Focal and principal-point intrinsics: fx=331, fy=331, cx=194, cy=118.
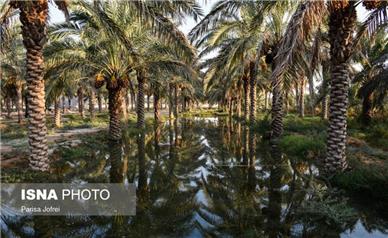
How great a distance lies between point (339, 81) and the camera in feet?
32.8

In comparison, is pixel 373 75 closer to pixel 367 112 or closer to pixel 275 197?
pixel 367 112

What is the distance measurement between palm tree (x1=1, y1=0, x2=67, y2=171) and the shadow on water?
927 mm

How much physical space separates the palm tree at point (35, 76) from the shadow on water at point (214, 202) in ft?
3.04

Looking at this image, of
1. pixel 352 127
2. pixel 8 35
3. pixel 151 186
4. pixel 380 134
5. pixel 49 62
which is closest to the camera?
pixel 151 186

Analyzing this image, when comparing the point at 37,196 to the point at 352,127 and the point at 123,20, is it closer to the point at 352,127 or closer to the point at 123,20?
the point at 123,20

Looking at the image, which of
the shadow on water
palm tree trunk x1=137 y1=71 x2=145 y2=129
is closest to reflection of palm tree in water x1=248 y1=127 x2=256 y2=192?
the shadow on water

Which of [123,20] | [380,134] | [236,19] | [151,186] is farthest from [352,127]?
[151,186]

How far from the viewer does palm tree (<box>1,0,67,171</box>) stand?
32.1 feet

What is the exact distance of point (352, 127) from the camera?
2370cm

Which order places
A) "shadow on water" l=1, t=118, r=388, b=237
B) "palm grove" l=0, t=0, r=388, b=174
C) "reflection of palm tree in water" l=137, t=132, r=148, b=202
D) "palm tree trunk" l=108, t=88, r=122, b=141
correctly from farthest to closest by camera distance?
"palm tree trunk" l=108, t=88, r=122, b=141
"palm grove" l=0, t=0, r=388, b=174
"reflection of palm tree in water" l=137, t=132, r=148, b=202
"shadow on water" l=1, t=118, r=388, b=237

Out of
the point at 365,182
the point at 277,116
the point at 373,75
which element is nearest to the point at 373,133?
the point at 373,75

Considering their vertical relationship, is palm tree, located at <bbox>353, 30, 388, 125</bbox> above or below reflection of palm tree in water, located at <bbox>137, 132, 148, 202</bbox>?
above

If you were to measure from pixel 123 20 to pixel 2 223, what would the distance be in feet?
41.7

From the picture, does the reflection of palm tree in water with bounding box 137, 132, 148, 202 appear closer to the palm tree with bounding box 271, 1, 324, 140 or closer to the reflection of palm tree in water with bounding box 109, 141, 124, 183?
the reflection of palm tree in water with bounding box 109, 141, 124, 183
